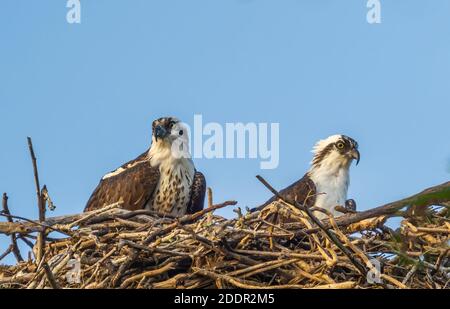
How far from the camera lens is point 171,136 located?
8766 mm

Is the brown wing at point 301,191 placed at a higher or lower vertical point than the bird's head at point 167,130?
lower

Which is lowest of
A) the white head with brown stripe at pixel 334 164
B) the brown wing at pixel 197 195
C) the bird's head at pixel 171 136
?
the brown wing at pixel 197 195

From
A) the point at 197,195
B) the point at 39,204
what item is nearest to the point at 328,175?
the point at 197,195

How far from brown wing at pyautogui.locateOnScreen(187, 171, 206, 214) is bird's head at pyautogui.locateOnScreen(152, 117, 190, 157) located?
364 mm

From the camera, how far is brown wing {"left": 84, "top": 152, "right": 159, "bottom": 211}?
824 centimetres

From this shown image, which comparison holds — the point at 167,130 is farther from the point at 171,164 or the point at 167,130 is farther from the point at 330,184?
the point at 330,184

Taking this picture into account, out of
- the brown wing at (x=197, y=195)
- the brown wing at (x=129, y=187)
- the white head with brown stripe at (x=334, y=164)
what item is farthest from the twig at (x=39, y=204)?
the white head with brown stripe at (x=334, y=164)

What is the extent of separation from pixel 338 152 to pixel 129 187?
2551mm

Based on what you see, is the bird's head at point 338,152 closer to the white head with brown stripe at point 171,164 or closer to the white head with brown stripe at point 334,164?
the white head with brown stripe at point 334,164

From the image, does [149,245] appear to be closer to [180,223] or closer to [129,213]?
[180,223]

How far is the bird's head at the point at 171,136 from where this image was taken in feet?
28.4

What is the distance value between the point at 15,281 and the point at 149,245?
1.19 meters
